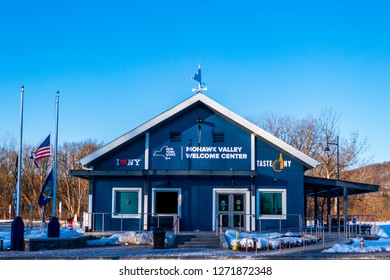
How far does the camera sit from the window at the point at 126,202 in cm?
2602

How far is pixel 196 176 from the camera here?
26094 millimetres

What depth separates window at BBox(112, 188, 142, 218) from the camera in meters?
26.0

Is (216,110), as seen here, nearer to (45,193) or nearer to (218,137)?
(218,137)

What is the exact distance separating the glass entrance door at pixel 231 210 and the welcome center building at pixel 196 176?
0.16 feet

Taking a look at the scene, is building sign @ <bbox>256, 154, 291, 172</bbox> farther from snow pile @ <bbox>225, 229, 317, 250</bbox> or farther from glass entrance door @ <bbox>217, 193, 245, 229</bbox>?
snow pile @ <bbox>225, 229, 317, 250</bbox>

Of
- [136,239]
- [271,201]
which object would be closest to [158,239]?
[136,239]

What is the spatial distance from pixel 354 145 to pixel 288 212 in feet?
104

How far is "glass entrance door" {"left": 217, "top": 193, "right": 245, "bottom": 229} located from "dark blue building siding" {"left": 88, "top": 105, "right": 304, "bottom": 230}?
0.22 m

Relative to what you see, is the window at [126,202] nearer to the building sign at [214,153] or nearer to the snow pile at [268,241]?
the building sign at [214,153]

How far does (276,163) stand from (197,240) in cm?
635

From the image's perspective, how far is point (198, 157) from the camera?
26.4 metres
